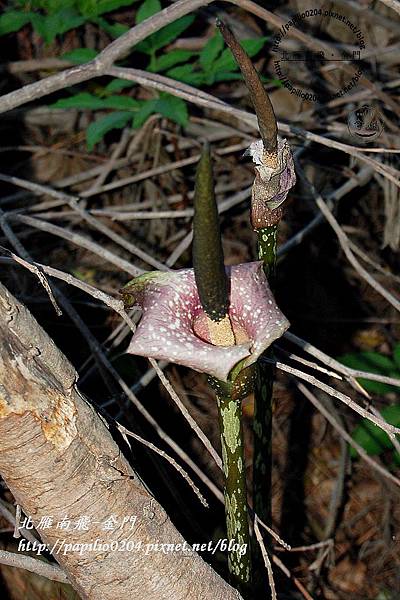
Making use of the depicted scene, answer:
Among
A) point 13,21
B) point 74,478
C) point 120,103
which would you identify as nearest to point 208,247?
point 74,478

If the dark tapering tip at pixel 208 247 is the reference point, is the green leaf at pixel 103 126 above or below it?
above

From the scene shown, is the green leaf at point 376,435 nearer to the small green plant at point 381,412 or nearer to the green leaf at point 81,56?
the small green plant at point 381,412

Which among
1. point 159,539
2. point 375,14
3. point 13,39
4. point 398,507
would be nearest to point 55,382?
point 159,539

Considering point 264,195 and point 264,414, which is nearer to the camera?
point 264,195

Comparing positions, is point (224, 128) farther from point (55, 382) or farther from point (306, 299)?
point (55, 382)

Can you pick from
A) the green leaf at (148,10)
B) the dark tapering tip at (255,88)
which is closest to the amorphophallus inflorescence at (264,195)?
the dark tapering tip at (255,88)

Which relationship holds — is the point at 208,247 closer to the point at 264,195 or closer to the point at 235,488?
the point at 264,195

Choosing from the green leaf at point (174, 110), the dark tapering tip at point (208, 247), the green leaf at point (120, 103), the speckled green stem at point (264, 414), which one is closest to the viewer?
the dark tapering tip at point (208, 247)
